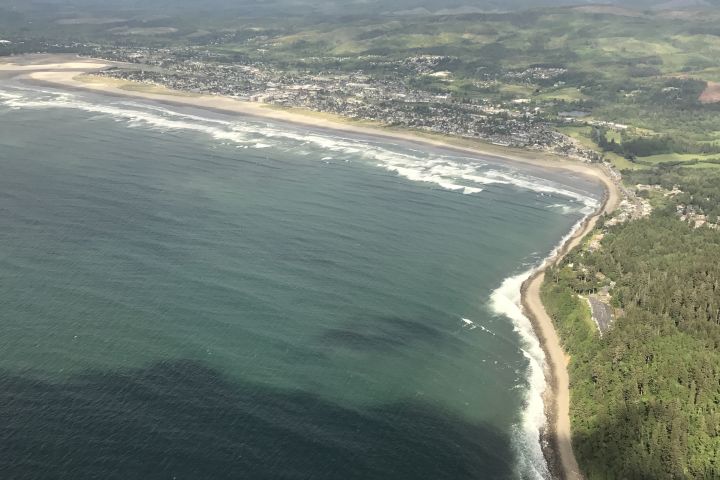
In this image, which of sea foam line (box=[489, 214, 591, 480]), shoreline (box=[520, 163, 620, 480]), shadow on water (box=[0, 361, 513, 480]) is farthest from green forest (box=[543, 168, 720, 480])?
shadow on water (box=[0, 361, 513, 480])

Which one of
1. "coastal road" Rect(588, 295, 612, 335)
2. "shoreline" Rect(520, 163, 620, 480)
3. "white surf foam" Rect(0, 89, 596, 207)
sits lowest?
"shoreline" Rect(520, 163, 620, 480)

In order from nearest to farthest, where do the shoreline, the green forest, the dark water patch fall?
the green forest, the shoreline, the dark water patch

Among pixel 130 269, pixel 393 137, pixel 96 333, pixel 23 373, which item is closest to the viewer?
pixel 23 373

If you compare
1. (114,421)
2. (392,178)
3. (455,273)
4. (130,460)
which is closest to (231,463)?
(130,460)

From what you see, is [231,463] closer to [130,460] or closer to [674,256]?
[130,460]

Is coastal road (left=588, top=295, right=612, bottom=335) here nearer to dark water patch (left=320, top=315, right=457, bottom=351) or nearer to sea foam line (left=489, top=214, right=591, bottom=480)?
sea foam line (left=489, top=214, right=591, bottom=480)

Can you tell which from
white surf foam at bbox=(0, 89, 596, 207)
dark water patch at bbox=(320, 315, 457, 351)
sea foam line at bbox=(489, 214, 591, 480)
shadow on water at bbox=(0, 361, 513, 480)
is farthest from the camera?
white surf foam at bbox=(0, 89, 596, 207)

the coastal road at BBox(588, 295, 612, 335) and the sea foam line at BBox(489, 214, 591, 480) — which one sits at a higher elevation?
the coastal road at BBox(588, 295, 612, 335)

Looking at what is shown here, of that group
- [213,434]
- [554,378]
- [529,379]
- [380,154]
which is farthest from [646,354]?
[380,154]
